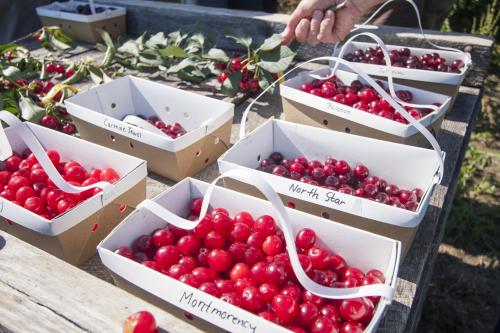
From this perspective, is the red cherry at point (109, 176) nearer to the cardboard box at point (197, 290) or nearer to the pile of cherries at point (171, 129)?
the cardboard box at point (197, 290)

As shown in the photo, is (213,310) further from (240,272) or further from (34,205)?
(34,205)

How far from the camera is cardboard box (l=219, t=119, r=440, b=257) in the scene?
39.0 inches

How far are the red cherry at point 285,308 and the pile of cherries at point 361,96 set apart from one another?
2.44ft

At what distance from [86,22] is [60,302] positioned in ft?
6.13

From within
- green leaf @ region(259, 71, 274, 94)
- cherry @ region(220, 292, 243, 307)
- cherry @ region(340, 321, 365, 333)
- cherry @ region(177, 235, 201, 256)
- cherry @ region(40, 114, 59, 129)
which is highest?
cherry @ region(220, 292, 243, 307)

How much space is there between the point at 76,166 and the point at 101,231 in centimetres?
24

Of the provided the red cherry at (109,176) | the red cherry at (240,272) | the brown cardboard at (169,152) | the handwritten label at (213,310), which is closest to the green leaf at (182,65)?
the brown cardboard at (169,152)

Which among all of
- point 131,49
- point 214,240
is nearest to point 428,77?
point 214,240

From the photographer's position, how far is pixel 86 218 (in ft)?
3.26

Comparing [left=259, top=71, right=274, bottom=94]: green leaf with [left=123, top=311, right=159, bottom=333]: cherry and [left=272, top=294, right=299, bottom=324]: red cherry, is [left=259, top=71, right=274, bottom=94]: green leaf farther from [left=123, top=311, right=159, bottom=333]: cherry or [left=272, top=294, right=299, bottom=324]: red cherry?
[left=123, top=311, right=159, bottom=333]: cherry

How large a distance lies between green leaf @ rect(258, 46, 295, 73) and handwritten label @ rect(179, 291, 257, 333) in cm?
112

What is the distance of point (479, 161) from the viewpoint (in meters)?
3.10

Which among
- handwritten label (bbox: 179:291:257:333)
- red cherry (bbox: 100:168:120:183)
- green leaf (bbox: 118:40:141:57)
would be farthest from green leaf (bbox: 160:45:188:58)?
handwritten label (bbox: 179:291:257:333)

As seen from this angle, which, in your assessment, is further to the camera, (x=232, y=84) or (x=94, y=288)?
(x=232, y=84)
